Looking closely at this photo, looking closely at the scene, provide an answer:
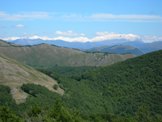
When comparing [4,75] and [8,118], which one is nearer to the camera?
[8,118]

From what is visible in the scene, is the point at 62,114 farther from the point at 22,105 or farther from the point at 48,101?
the point at 48,101

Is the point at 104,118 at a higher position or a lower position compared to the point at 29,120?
lower

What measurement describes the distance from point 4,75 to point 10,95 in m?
24.8

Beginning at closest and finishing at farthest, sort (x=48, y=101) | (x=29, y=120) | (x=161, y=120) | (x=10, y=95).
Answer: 1. (x=29, y=120)
2. (x=161, y=120)
3. (x=10, y=95)
4. (x=48, y=101)

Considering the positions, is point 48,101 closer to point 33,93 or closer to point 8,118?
point 33,93

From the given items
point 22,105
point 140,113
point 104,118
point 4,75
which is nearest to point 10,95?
point 22,105

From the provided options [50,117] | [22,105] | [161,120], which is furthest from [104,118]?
[50,117]

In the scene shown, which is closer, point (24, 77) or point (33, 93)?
point (33, 93)

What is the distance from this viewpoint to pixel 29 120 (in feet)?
316

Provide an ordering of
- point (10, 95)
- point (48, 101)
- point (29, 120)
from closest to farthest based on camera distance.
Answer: point (29, 120) → point (10, 95) → point (48, 101)

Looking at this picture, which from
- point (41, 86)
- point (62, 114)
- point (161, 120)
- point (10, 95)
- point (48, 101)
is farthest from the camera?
point (41, 86)

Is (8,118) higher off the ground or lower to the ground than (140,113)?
higher

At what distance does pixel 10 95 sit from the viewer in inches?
6516

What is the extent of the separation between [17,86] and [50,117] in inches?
3139
